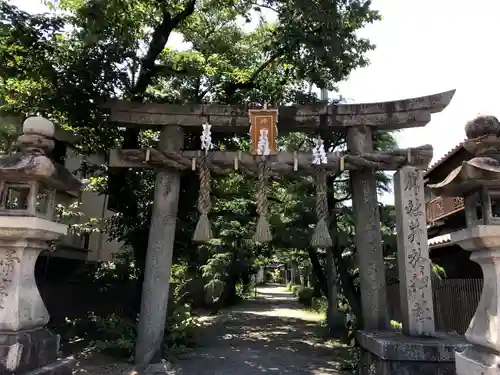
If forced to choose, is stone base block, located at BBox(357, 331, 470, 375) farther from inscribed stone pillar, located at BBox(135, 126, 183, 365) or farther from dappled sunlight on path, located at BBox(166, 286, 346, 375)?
inscribed stone pillar, located at BBox(135, 126, 183, 365)

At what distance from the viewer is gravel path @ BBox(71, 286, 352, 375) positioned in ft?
30.6

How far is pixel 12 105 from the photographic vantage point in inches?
404

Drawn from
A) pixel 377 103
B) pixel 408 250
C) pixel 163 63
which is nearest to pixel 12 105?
pixel 163 63

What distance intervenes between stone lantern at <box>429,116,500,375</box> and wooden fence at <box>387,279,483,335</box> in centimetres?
584

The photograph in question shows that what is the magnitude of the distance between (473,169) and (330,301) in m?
11.2

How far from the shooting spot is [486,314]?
4.60 metres

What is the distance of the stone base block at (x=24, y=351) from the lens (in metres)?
5.10

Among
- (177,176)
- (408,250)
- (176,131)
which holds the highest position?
(176,131)

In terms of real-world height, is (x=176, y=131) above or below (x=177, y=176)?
above

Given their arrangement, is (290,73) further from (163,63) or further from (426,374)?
(426,374)

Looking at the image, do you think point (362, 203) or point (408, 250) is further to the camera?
point (362, 203)

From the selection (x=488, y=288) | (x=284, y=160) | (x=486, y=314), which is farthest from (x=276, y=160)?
(x=486, y=314)

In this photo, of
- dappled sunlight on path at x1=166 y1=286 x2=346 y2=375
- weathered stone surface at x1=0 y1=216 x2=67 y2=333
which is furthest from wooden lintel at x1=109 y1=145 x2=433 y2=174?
dappled sunlight on path at x1=166 y1=286 x2=346 y2=375

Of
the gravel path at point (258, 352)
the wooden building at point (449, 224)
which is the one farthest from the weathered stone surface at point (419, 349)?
the wooden building at point (449, 224)
